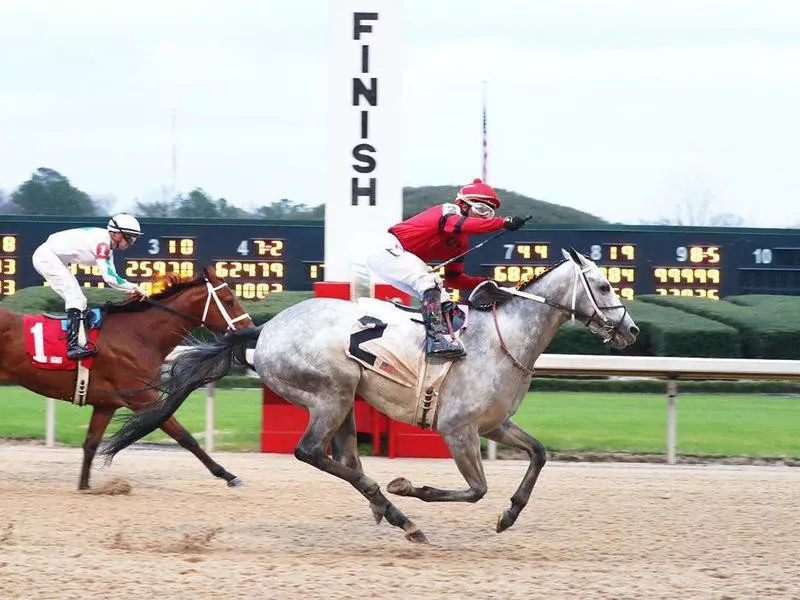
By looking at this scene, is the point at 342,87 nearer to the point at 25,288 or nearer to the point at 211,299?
the point at 211,299

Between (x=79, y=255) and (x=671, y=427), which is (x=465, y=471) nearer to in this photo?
(x=79, y=255)

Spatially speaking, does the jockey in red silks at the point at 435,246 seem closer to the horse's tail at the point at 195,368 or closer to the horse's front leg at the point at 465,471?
the horse's front leg at the point at 465,471

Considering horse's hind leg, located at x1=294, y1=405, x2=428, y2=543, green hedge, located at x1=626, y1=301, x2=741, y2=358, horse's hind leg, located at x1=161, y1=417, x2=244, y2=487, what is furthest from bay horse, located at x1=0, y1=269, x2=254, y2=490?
green hedge, located at x1=626, y1=301, x2=741, y2=358

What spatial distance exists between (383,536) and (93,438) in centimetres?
213

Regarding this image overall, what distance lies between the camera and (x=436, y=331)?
18.6 feet

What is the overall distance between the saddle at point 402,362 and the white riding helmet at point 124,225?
2.00 m

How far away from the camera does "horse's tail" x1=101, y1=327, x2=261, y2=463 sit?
20.1 feet

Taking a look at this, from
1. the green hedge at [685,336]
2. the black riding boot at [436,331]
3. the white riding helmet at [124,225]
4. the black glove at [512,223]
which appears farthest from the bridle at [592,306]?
the green hedge at [685,336]

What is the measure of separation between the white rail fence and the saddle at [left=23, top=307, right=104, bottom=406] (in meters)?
1.55

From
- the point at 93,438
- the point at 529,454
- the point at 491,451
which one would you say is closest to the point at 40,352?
the point at 93,438

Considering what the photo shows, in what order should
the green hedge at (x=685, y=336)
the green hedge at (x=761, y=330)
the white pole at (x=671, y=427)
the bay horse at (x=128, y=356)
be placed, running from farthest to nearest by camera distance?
the green hedge at (x=761, y=330) → the green hedge at (x=685, y=336) → the white pole at (x=671, y=427) → the bay horse at (x=128, y=356)

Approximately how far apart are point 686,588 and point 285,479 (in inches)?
132

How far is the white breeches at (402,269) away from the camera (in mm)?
5816

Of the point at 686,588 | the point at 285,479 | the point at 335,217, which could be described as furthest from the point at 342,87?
the point at 686,588
